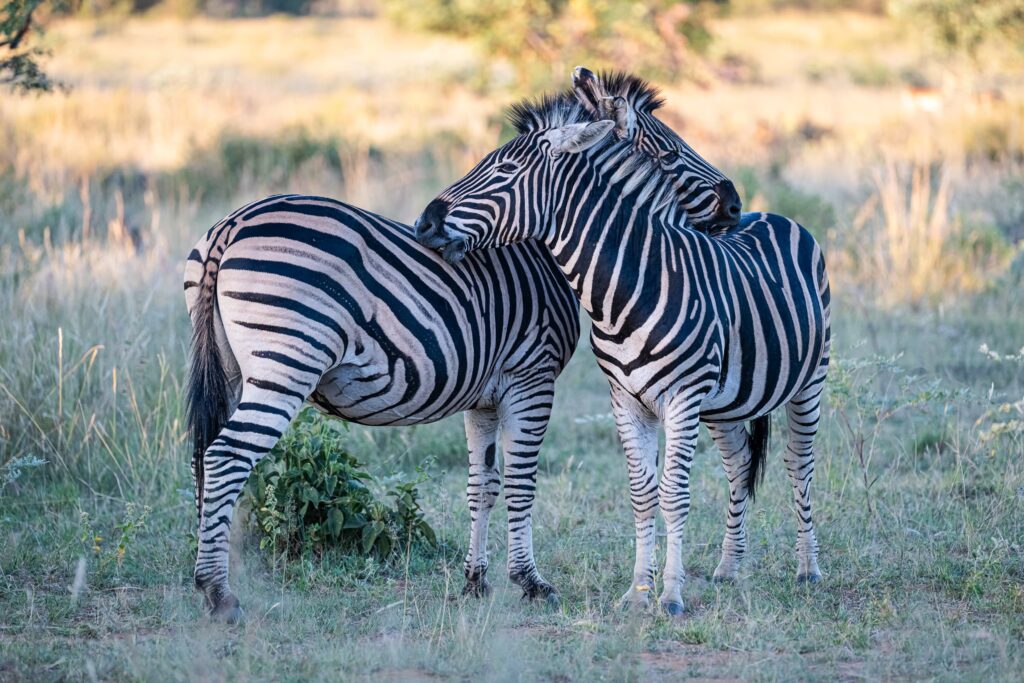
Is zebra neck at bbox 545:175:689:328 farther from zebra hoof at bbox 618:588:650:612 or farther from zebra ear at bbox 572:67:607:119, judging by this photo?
zebra hoof at bbox 618:588:650:612

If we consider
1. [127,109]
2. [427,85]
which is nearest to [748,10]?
[427,85]

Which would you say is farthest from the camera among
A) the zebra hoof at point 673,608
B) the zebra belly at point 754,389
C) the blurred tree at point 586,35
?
the blurred tree at point 586,35

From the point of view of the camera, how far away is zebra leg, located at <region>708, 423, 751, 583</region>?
562cm

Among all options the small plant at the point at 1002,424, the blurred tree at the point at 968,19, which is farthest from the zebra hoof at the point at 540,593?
the blurred tree at the point at 968,19

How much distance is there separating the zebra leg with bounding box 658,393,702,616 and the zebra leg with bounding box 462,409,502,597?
36.0 inches

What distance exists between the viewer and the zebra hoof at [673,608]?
493cm

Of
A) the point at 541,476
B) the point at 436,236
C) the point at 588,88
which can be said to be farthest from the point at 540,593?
the point at 588,88

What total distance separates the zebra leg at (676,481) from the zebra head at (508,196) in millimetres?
1031

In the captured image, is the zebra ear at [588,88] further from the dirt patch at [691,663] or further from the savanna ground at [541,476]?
the dirt patch at [691,663]

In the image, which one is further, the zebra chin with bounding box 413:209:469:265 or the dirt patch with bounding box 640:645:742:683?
the zebra chin with bounding box 413:209:469:265

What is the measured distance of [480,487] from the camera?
544 centimetres

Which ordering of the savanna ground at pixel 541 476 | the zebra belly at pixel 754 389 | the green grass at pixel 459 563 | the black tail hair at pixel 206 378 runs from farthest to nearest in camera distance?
the zebra belly at pixel 754 389 → the black tail hair at pixel 206 378 → the savanna ground at pixel 541 476 → the green grass at pixel 459 563

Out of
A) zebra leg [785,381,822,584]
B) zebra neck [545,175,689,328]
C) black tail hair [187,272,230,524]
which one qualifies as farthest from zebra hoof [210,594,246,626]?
zebra leg [785,381,822,584]

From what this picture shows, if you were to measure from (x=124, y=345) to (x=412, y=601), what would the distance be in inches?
128
